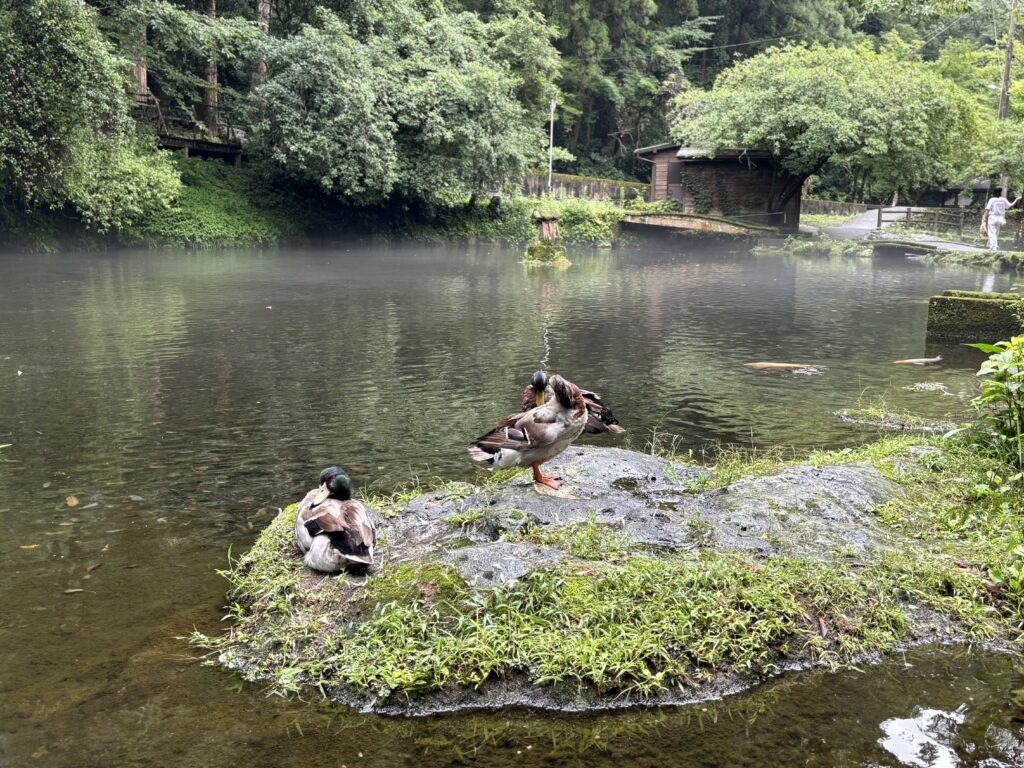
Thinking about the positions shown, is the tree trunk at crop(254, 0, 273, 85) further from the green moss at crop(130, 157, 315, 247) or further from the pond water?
the pond water

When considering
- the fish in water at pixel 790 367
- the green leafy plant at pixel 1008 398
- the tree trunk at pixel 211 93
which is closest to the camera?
the green leafy plant at pixel 1008 398

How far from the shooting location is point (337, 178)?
109ft

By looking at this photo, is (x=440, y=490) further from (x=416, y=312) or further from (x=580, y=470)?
(x=416, y=312)

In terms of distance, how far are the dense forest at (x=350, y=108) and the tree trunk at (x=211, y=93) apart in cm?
Answer: 8

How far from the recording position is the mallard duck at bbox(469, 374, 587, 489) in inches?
189

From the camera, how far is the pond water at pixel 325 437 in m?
3.45

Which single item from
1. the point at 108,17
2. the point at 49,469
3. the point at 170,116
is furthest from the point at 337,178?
the point at 49,469

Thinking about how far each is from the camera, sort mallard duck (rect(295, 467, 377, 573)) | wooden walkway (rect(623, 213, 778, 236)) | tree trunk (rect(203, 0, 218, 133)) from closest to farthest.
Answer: mallard duck (rect(295, 467, 377, 573)), tree trunk (rect(203, 0, 218, 133)), wooden walkway (rect(623, 213, 778, 236))

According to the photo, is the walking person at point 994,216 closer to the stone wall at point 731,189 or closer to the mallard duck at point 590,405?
the stone wall at point 731,189

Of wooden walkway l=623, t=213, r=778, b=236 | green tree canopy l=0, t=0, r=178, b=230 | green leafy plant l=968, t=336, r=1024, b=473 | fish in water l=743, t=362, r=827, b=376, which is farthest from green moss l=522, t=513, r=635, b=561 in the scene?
wooden walkway l=623, t=213, r=778, b=236

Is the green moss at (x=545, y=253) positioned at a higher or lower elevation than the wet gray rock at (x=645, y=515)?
higher

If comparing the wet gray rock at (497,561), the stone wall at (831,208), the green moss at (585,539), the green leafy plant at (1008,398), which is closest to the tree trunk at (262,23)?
the green leafy plant at (1008,398)

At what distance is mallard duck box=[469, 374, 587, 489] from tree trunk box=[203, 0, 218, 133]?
3091cm

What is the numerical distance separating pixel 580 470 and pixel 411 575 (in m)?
A: 1.71
